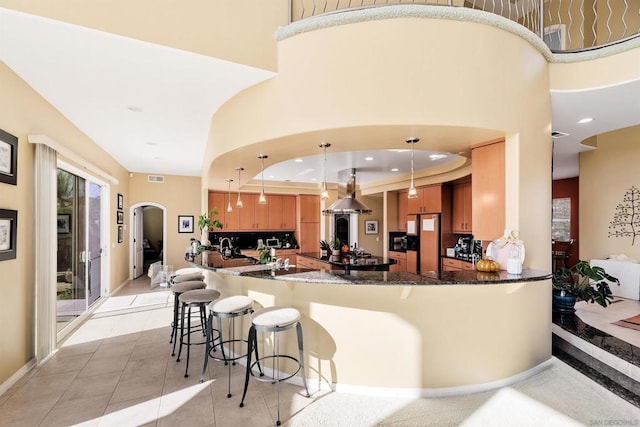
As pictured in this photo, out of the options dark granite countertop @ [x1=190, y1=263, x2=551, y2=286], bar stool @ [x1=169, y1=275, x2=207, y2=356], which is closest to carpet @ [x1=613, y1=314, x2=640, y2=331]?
dark granite countertop @ [x1=190, y1=263, x2=551, y2=286]

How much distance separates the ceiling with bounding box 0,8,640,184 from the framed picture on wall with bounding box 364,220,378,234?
395cm

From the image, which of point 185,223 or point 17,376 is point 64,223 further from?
point 185,223

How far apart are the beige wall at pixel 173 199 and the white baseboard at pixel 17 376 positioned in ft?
16.3

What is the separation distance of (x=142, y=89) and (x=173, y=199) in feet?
18.3

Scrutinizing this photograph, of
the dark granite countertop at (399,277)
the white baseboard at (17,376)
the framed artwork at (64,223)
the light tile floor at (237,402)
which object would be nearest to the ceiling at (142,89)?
the framed artwork at (64,223)

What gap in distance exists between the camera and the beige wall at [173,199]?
788 cm

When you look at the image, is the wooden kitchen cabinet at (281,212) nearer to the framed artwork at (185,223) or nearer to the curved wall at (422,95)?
the framed artwork at (185,223)

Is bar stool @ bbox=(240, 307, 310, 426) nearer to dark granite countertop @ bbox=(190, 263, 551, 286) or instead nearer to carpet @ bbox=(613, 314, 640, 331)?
dark granite countertop @ bbox=(190, 263, 551, 286)

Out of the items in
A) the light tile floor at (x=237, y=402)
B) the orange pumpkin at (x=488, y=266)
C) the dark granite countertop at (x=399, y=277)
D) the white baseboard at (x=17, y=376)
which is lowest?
the light tile floor at (x=237, y=402)

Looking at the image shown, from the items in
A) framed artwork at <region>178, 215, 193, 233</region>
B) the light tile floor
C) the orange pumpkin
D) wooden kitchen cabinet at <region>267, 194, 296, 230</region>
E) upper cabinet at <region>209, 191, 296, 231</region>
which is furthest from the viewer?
wooden kitchen cabinet at <region>267, 194, 296, 230</region>

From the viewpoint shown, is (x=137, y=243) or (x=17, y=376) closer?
(x=17, y=376)

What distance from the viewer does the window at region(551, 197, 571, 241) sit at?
745 cm

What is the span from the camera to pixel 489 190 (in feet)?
9.86

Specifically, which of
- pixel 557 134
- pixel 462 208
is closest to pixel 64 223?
pixel 462 208
